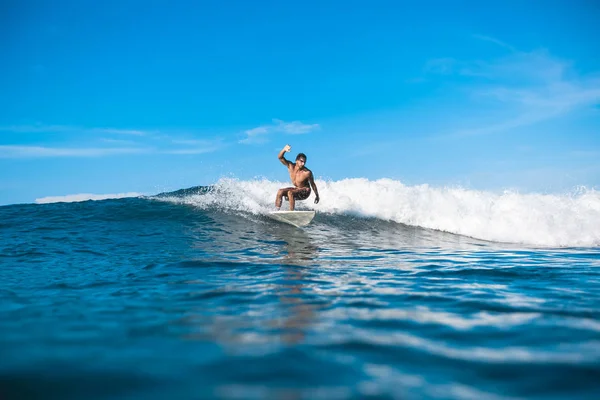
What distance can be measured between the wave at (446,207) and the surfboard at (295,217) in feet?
5.91

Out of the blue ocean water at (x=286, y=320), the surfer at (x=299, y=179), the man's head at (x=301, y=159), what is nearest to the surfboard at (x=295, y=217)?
the surfer at (x=299, y=179)

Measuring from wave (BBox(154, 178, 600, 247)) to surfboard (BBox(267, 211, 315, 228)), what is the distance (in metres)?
1.80

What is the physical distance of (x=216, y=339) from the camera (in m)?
2.99

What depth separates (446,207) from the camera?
52.9ft

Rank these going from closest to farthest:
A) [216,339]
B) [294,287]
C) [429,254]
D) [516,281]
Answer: [216,339], [294,287], [516,281], [429,254]

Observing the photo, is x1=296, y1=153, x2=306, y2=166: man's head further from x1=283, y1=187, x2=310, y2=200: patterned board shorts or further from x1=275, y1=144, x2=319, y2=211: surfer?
x1=283, y1=187, x2=310, y2=200: patterned board shorts

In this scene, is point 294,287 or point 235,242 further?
point 235,242

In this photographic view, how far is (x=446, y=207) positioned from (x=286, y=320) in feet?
45.9

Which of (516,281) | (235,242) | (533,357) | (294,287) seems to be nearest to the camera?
(533,357)

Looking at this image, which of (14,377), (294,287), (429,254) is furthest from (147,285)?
(429,254)

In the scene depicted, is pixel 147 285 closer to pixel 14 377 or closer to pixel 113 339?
pixel 113 339

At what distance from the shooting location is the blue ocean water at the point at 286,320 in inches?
88.1

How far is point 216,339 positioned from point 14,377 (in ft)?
3.99

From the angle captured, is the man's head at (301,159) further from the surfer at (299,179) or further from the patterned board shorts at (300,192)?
the patterned board shorts at (300,192)
